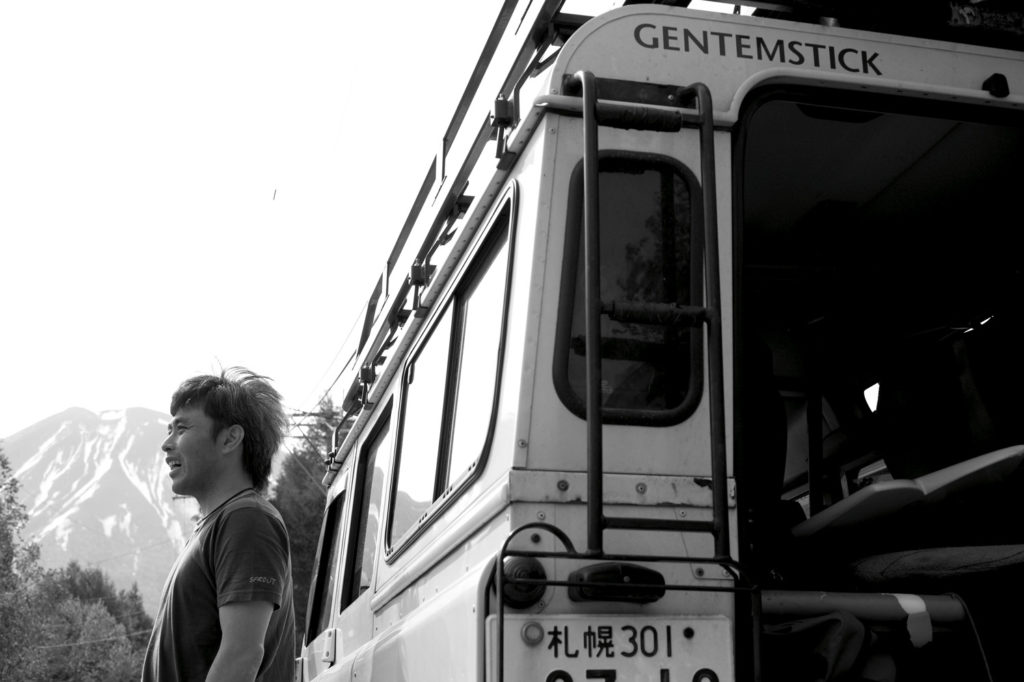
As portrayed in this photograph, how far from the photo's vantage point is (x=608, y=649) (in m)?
2.27

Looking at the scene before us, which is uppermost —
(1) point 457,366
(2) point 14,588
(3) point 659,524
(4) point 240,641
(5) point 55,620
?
(5) point 55,620

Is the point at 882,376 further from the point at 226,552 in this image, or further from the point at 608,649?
the point at 608,649

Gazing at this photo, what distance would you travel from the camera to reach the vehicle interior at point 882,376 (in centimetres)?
281

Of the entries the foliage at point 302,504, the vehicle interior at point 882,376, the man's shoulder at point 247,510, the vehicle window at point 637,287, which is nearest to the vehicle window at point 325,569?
the vehicle interior at point 882,376

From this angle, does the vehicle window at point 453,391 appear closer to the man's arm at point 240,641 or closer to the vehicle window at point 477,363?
the vehicle window at point 477,363

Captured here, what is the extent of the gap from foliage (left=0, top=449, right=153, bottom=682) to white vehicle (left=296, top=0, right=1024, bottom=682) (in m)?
51.9

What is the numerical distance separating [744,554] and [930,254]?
262 centimetres

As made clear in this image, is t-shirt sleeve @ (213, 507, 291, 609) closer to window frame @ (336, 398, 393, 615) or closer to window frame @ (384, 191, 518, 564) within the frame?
window frame @ (384, 191, 518, 564)

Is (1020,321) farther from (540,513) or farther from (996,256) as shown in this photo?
(540,513)

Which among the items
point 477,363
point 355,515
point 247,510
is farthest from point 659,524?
point 355,515

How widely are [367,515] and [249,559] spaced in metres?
2.23

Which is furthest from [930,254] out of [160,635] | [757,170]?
[160,635]

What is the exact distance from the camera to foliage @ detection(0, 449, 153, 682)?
50.5m

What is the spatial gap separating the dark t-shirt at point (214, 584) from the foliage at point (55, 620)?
51587 millimetres
